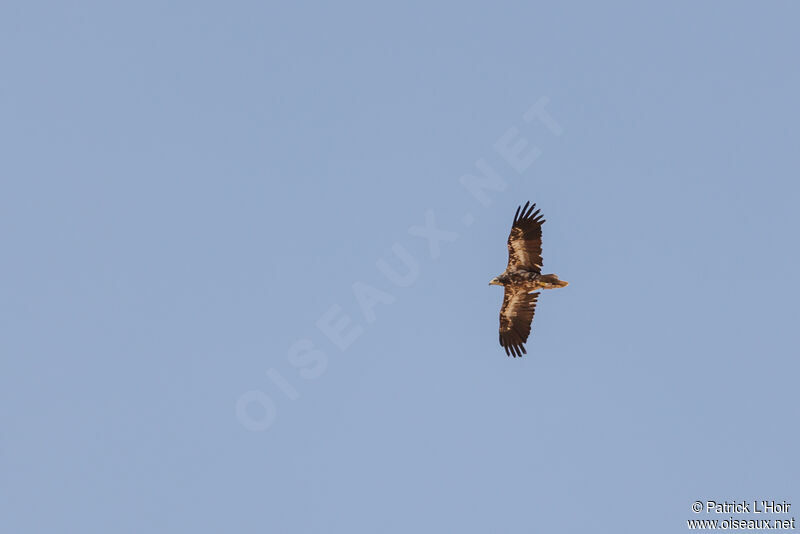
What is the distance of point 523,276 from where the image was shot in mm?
43375

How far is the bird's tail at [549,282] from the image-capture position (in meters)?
42.7

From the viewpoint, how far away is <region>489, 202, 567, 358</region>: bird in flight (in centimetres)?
4294

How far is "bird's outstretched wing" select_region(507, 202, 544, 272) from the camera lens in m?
42.9

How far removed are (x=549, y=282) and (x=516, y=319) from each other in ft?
10.1

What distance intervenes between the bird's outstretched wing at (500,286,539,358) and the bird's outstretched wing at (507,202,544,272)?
1.69 metres

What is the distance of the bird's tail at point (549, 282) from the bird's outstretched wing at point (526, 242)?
53cm

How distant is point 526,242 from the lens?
1702 inches

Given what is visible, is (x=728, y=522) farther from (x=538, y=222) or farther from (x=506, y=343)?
(x=538, y=222)

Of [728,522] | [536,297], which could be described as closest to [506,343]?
[536,297]

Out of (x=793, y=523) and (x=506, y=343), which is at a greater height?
(x=506, y=343)

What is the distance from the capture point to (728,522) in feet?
139

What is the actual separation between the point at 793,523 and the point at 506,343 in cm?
1390

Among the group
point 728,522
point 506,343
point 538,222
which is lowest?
point 728,522

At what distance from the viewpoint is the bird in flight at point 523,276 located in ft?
141
